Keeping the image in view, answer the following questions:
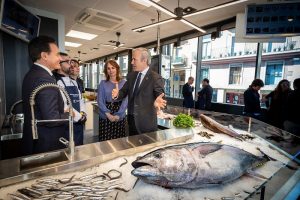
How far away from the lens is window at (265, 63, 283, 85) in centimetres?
528

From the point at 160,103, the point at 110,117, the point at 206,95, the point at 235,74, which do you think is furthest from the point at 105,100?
the point at 235,74

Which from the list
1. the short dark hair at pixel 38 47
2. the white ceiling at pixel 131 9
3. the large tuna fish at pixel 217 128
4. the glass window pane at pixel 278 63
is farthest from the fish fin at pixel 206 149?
the glass window pane at pixel 278 63

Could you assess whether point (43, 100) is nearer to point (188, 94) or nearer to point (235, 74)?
point (188, 94)

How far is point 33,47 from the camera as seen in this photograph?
57.7 inches

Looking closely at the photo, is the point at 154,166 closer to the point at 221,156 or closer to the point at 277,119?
the point at 221,156

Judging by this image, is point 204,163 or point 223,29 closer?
point 204,163

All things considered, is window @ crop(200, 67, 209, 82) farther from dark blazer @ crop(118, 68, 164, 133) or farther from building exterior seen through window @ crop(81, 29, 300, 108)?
dark blazer @ crop(118, 68, 164, 133)

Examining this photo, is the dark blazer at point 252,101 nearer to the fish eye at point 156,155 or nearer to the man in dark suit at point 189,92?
the man in dark suit at point 189,92

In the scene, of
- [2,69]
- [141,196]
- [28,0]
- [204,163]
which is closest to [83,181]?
[141,196]

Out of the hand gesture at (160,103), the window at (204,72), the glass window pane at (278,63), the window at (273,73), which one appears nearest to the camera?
the hand gesture at (160,103)

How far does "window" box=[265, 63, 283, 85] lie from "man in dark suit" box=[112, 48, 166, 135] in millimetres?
4761

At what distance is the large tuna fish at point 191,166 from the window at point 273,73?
5.19 meters

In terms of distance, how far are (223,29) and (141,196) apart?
5295mm

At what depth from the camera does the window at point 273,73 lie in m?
5.28
